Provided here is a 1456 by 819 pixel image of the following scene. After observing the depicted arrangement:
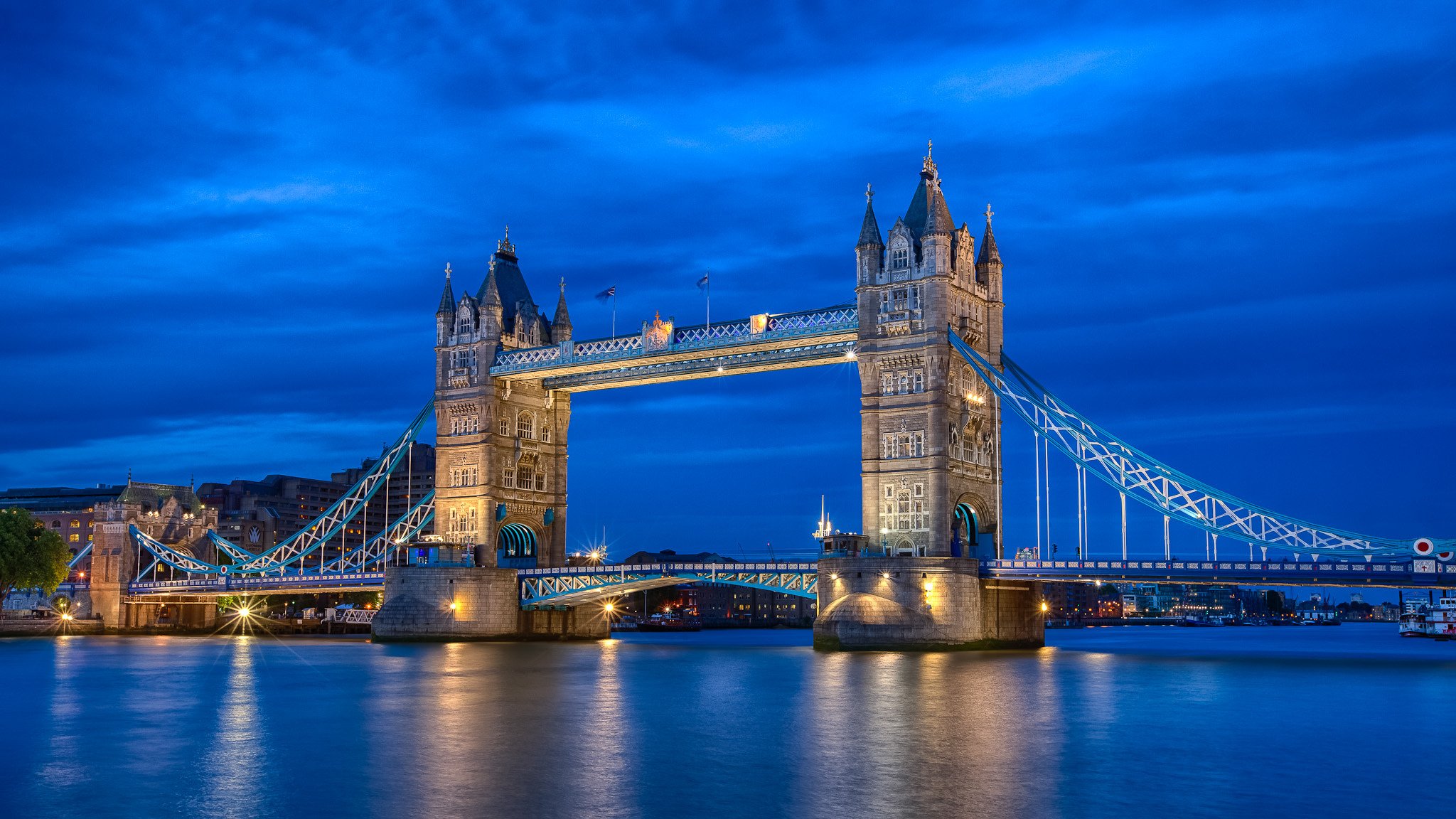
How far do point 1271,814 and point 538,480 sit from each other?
2992 inches

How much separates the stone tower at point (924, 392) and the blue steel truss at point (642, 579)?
17.9 ft

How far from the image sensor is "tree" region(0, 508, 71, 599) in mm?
102000

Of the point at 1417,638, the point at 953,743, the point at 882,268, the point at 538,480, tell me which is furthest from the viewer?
the point at 1417,638

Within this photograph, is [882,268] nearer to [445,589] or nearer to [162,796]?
[445,589]

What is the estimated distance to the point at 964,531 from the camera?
2995 inches

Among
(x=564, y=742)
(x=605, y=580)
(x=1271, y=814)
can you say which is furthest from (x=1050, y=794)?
(x=605, y=580)

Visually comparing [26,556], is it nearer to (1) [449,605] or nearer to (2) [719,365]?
(1) [449,605]

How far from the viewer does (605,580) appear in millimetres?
84000

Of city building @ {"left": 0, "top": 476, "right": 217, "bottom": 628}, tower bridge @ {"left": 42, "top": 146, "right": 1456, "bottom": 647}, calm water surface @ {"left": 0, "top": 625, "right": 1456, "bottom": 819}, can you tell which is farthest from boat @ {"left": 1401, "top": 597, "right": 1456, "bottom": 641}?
city building @ {"left": 0, "top": 476, "right": 217, "bottom": 628}

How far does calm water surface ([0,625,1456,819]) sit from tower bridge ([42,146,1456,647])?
33.1 ft

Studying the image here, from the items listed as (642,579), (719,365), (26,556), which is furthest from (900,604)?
(26,556)

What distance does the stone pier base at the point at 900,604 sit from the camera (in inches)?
2704

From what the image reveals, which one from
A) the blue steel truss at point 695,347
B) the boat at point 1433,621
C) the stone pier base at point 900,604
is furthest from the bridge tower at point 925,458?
the boat at point 1433,621

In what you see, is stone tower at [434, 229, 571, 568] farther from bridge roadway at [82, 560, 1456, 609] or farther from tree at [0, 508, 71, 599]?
tree at [0, 508, 71, 599]
